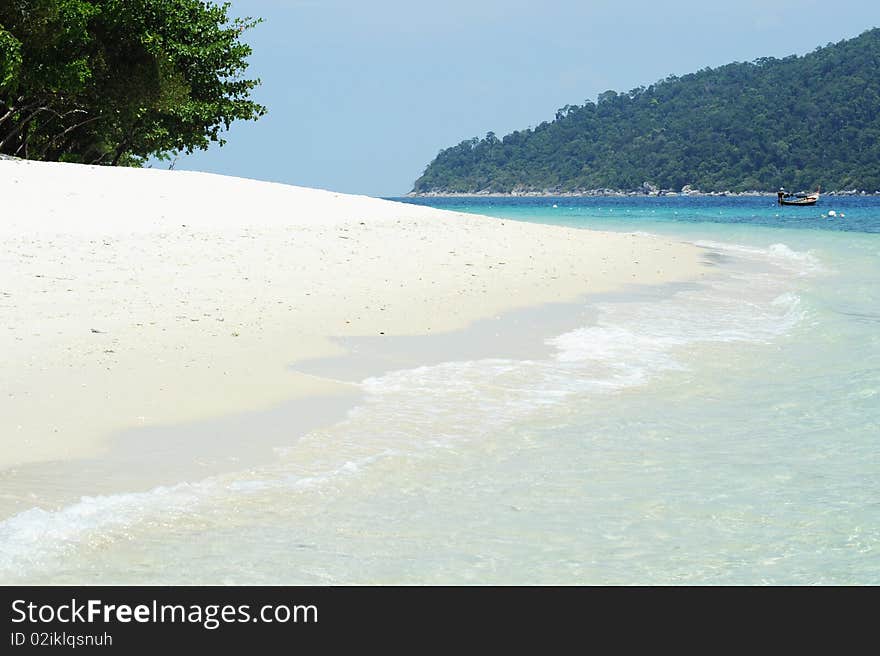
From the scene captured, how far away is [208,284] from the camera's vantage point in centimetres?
1376

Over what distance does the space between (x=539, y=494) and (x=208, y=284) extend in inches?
341

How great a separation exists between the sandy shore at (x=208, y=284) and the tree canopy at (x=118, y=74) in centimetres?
857

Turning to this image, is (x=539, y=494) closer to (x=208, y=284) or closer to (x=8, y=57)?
(x=208, y=284)

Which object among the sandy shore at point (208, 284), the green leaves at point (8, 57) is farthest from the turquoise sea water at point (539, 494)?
the green leaves at point (8, 57)

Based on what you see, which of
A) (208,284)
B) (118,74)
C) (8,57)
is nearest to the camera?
(208,284)

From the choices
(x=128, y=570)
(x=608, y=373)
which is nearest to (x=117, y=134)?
(x=608, y=373)

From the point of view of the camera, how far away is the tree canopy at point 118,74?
3278 centimetres

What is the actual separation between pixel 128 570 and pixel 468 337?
718cm

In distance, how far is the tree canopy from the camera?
32781 millimetres

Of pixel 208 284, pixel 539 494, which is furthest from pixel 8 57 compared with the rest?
pixel 539 494

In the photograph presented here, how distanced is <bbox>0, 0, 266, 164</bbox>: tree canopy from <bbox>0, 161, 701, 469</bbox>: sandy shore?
8.57 m

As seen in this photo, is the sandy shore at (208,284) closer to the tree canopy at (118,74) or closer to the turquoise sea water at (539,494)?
the turquoise sea water at (539,494)
